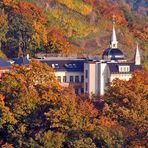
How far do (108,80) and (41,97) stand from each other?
7.39 m

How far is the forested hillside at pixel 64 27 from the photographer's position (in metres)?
65.0

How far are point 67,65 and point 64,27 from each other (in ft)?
46.3

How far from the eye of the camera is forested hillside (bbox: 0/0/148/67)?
6500cm

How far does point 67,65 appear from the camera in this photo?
191ft

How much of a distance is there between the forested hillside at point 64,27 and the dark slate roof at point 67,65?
6.29m

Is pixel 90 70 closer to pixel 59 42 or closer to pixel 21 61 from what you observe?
pixel 21 61

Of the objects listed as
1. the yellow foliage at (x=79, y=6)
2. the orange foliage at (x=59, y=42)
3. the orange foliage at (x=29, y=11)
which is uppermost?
the yellow foliage at (x=79, y=6)

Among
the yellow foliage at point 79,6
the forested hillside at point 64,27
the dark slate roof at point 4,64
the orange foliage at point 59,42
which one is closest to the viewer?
the dark slate roof at point 4,64

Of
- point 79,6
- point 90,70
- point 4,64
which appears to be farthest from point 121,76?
point 79,6

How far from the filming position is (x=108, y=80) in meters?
56.1

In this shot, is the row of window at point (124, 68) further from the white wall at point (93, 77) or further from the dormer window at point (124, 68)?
the white wall at point (93, 77)

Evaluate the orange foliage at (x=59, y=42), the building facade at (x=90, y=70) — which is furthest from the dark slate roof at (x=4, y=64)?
the orange foliage at (x=59, y=42)

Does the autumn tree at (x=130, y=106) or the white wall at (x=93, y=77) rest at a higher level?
the white wall at (x=93, y=77)

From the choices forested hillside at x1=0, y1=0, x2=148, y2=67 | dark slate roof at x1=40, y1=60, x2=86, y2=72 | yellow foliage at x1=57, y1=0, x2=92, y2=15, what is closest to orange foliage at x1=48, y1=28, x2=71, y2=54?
forested hillside at x1=0, y1=0, x2=148, y2=67
